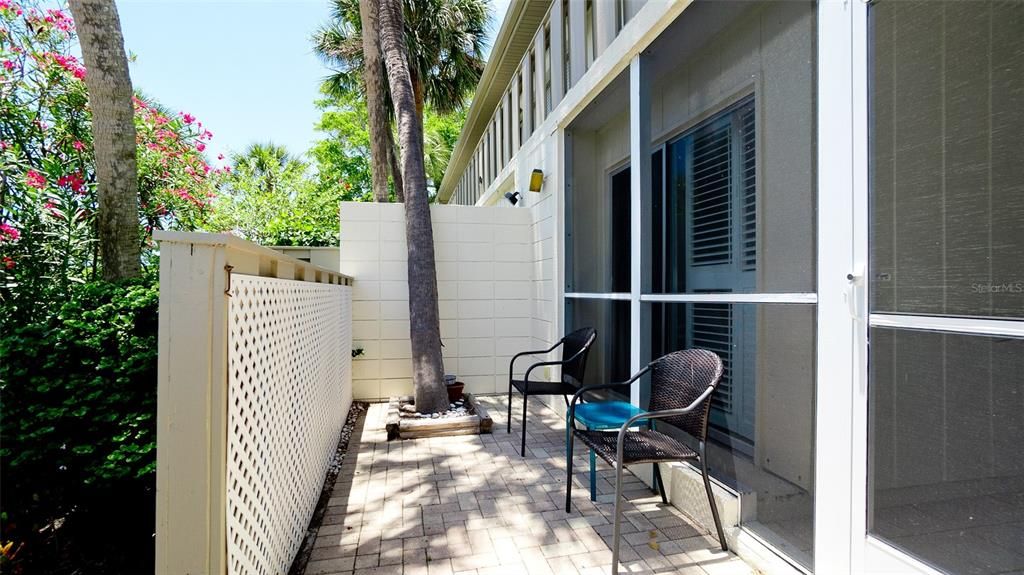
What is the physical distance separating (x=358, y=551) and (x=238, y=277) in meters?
1.44

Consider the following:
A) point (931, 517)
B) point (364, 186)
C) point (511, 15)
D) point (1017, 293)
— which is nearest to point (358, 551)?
point (931, 517)

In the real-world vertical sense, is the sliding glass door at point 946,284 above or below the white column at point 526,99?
below

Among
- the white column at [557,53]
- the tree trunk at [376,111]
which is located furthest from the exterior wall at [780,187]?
the tree trunk at [376,111]

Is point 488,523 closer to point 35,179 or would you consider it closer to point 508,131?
point 35,179

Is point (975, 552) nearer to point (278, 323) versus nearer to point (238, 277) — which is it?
point (238, 277)

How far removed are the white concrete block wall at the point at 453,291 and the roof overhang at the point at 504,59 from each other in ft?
7.37

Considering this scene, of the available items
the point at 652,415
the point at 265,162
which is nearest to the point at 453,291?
the point at 652,415

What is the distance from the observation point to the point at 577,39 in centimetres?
391

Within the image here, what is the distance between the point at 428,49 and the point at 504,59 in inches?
139

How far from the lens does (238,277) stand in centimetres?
126

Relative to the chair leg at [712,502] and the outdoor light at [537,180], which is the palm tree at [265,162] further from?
the chair leg at [712,502]

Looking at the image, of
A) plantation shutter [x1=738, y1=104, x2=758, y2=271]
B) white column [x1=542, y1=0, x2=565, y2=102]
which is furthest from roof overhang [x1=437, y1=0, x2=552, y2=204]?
plantation shutter [x1=738, y1=104, x2=758, y2=271]

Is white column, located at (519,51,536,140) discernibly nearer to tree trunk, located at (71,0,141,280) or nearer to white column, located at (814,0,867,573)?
tree trunk, located at (71,0,141,280)

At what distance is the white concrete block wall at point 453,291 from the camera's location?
4750 mm
